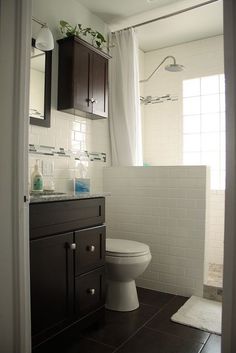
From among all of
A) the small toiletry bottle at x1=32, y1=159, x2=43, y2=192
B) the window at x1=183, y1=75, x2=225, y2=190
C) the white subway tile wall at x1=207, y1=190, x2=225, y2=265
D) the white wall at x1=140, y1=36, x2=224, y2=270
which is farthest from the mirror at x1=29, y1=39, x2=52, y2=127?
the white subway tile wall at x1=207, y1=190, x2=225, y2=265

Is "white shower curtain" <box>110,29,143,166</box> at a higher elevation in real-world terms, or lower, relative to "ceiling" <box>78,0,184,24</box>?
lower

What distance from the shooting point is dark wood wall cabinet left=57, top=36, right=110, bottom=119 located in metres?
2.36

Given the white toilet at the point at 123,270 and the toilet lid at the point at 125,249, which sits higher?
the toilet lid at the point at 125,249

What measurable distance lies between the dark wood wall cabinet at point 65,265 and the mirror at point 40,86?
777 millimetres

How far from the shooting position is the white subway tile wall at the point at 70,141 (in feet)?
7.49

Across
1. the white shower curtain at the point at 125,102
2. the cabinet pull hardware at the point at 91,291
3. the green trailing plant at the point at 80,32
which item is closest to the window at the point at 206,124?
the white shower curtain at the point at 125,102

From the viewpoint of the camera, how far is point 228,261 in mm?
959

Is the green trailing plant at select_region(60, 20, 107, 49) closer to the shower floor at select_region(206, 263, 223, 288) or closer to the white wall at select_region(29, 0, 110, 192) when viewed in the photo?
the white wall at select_region(29, 0, 110, 192)

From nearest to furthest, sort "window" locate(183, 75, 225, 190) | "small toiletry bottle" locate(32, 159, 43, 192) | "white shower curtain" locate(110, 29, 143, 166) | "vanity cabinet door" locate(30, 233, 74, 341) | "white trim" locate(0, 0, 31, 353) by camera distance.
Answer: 1. "white trim" locate(0, 0, 31, 353)
2. "vanity cabinet door" locate(30, 233, 74, 341)
3. "small toiletry bottle" locate(32, 159, 43, 192)
4. "white shower curtain" locate(110, 29, 143, 166)
5. "window" locate(183, 75, 225, 190)

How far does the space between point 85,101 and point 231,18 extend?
64.4 inches

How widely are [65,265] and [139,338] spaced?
0.69 metres

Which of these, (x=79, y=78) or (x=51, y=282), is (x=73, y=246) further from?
(x=79, y=78)

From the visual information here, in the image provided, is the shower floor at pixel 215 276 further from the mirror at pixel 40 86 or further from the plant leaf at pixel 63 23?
the plant leaf at pixel 63 23

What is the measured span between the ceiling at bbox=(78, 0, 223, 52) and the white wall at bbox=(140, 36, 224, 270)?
0.15 metres
